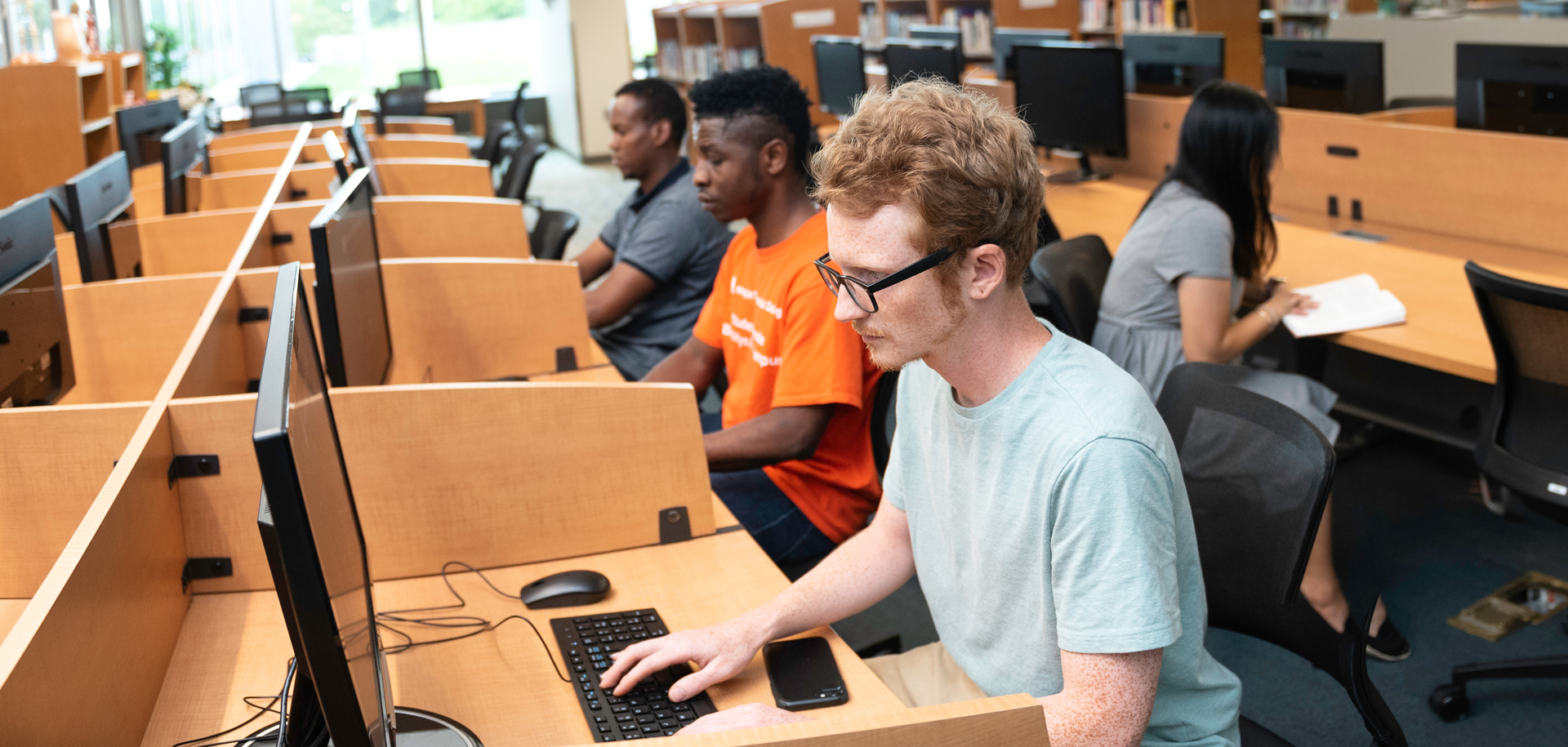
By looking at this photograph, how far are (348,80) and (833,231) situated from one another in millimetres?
11805

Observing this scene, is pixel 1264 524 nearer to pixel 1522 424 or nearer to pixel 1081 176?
pixel 1522 424

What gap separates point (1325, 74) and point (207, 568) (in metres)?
3.68

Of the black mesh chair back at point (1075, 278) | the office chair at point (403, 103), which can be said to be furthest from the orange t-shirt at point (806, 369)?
the office chair at point (403, 103)

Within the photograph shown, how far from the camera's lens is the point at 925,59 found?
5.14 m

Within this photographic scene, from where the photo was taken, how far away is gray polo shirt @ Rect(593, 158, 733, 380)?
2.77m

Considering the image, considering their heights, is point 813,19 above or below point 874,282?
above

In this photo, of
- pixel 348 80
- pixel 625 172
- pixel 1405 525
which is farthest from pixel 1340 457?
pixel 348 80

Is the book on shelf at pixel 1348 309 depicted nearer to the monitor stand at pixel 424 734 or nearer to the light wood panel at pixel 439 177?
the monitor stand at pixel 424 734

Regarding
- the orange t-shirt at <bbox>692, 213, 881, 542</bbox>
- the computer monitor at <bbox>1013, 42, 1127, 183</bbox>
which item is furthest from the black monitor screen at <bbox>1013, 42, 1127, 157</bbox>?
the orange t-shirt at <bbox>692, 213, 881, 542</bbox>

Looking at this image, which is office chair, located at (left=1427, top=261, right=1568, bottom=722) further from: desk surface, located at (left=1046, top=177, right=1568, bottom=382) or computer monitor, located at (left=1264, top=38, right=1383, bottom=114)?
computer monitor, located at (left=1264, top=38, right=1383, bottom=114)

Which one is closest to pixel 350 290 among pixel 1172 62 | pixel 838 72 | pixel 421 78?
pixel 1172 62

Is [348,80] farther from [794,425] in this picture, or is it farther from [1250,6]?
[794,425]

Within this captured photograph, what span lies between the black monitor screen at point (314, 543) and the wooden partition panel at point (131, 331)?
4.38 ft

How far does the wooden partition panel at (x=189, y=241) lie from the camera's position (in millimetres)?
2809
